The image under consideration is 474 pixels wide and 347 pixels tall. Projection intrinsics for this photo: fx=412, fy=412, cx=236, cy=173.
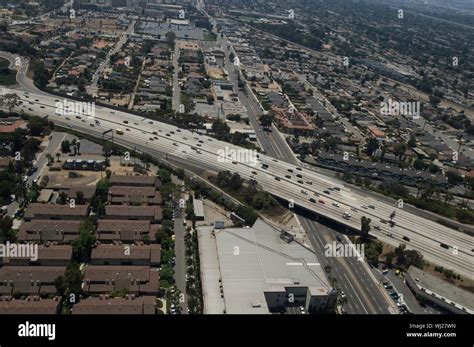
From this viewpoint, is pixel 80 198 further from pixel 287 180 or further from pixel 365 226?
pixel 365 226

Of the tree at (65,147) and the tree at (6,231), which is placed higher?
the tree at (65,147)

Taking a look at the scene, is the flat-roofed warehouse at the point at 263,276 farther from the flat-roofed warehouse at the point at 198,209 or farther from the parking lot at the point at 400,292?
the parking lot at the point at 400,292

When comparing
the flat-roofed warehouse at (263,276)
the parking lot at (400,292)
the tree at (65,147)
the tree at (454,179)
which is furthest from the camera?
the tree at (454,179)

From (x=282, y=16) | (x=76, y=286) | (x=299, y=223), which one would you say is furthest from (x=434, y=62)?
(x=76, y=286)

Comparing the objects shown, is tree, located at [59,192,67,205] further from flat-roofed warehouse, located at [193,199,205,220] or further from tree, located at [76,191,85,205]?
flat-roofed warehouse, located at [193,199,205,220]

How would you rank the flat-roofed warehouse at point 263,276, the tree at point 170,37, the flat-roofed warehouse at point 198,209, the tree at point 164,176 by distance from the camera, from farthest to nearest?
the tree at point 170,37 → the tree at point 164,176 → the flat-roofed warehouse at point 198,209 → the flat-roofed warehouse at point 263,276

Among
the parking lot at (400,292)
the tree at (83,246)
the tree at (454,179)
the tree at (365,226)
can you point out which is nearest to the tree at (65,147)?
the tree at (83,246)
